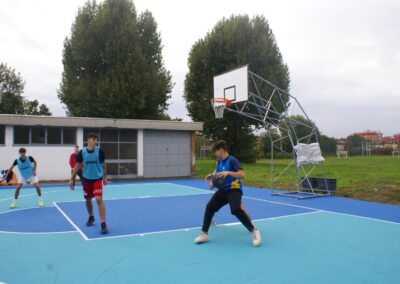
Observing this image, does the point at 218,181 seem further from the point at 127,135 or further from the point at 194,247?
the point at 127,135

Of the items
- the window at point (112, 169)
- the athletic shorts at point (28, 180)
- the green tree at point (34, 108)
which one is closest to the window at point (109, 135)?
the window at point (112, 169)

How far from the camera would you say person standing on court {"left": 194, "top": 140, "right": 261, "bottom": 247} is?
6523 millimetres

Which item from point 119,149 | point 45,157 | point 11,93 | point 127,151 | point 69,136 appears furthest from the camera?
point 11,93

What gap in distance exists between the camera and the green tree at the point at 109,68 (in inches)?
1144

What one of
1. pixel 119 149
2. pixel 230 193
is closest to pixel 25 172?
pixel 230 193

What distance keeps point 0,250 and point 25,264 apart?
3.66 ft

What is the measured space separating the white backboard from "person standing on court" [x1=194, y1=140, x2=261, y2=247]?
7278 millimetres

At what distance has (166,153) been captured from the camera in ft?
79.4

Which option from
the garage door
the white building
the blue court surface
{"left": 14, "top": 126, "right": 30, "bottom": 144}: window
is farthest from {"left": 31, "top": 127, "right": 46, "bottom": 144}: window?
the blue court surface

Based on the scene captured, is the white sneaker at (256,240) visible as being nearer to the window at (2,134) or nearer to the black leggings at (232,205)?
the black leggings at (232,205)

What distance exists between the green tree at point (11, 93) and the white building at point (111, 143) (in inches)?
845

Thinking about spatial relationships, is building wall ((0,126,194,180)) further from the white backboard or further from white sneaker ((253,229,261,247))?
white sneaker ((253,229,261,247))

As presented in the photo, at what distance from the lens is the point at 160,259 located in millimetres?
5684

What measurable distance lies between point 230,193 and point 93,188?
302 centimetres
